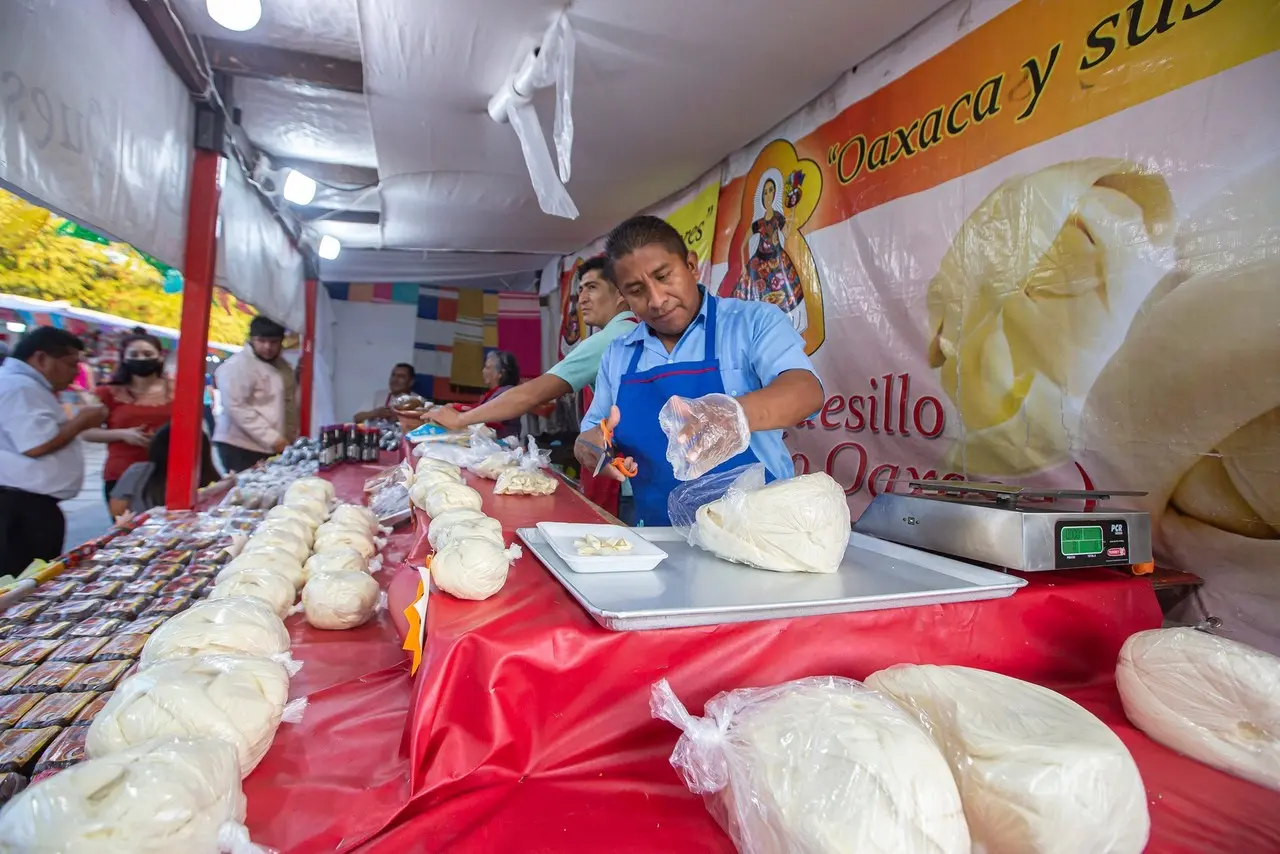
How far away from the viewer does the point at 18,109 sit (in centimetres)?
166

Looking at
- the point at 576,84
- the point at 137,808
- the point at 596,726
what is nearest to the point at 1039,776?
the point at 596,726

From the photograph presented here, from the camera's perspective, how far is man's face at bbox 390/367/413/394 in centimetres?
703

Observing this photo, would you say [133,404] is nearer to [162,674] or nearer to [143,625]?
[143,625]

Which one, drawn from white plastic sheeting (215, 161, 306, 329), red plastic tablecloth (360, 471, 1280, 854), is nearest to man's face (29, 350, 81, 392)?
white plastic sheeting (215, 161, 306, 329)

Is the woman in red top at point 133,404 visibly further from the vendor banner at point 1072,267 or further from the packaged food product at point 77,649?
the vendor banner at point 1072,267

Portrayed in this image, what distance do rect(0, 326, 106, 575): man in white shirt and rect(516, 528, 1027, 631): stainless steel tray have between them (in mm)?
3489

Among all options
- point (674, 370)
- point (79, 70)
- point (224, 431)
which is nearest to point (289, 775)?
point (674, 370)

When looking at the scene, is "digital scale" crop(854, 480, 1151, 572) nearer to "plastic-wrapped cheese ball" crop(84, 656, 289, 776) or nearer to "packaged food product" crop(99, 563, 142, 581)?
"plastic-wrapped cheese ball" crop(84, 656, 289, 776)

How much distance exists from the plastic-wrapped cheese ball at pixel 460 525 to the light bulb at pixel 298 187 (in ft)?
12.7

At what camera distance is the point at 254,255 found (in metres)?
4.48

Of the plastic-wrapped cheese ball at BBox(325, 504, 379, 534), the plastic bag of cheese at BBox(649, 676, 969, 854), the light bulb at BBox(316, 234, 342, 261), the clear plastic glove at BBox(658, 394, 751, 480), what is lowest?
the plastic-wrapped cheese ball at BBox(325, 504, 379, 534)

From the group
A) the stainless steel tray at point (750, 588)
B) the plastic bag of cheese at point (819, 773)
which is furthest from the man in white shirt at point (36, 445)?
the plastic bag of cheese at point (819, 773)

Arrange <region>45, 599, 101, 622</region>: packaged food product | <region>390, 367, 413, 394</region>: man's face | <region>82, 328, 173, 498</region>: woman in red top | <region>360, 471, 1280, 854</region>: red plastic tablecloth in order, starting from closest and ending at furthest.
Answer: <region>360, 471, 1280, 854</region>: red plastic tablecloth → <region>45, 599, 101, 622</region>: packaged food product → <region>82, 328, 173, 498</region>: woman in red top → <region>390, 367, 413, 394</region>: man's face

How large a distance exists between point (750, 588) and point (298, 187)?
4.58 m
